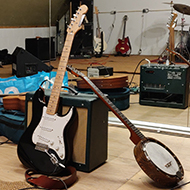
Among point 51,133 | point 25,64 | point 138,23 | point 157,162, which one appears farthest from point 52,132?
point 25,64

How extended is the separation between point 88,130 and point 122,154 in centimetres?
53

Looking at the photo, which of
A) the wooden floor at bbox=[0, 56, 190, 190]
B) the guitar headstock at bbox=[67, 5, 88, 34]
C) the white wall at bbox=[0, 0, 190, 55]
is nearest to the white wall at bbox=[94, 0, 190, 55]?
the white wall at bbox=[0, 0, 190, 55]

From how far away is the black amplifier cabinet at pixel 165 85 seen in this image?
3.74 m

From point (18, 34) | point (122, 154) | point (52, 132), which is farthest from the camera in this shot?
point (18, 34)

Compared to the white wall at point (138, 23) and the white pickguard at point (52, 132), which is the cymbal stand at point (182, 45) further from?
the white pickguard at point (52, 132)

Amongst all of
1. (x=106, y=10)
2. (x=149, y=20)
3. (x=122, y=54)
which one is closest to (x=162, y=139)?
(x=122, y=54)

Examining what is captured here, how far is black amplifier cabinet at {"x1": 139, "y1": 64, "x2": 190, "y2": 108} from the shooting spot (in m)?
3.74

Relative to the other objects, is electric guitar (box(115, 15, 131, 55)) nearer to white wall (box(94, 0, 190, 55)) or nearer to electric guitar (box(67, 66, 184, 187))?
white wall (box(94, 0, 190, 55))

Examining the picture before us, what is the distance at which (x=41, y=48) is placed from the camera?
3.87 metres

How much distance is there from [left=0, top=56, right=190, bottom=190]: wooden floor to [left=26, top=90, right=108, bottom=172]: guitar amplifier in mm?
79

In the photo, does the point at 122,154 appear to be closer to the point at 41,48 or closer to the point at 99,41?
the point at 99,41

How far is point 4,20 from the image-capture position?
12.4 feet

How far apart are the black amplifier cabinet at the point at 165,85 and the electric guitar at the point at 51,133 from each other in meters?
1.53

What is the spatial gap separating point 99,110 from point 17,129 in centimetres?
80
